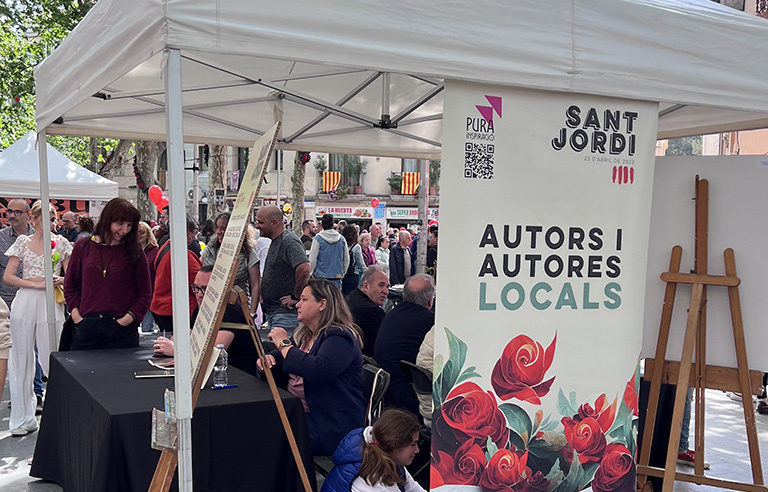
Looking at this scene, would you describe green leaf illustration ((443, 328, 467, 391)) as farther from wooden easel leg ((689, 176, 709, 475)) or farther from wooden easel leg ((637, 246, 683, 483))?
wooden easel leg ((689, 176, 709, 475))

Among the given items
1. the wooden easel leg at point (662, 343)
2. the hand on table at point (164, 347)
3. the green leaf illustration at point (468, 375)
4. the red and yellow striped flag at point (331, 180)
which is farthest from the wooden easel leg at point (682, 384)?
the red and yellow striped flag at point (331, 180)

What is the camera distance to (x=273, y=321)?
5.54 meters

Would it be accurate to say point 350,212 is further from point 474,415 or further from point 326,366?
point 474,415

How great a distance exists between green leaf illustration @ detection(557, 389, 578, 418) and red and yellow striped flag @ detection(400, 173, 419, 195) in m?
34.8

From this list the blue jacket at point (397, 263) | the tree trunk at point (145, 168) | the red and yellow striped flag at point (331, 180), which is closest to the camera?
the blue jacket at point (397, 263)

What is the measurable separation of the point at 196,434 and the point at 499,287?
1378mm

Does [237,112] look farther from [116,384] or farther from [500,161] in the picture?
[500,161]

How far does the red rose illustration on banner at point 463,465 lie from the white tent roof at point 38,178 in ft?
26.2

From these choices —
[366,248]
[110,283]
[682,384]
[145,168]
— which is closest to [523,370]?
[682,384]

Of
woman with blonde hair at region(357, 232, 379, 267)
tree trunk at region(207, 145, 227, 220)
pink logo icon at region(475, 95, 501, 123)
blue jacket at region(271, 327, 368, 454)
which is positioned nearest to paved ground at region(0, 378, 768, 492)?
blue jacket at region(271, 327, 368, 454)

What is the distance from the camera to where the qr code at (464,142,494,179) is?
106 inches

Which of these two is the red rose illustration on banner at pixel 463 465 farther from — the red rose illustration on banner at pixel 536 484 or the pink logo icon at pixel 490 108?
the pink logo icon at pixel 490 108

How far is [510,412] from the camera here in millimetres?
2820

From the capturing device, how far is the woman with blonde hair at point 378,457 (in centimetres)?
282
